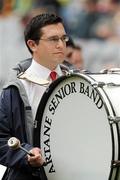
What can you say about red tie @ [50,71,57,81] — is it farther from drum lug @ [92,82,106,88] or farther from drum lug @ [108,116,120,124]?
drum lug @ [108,116,120,124]

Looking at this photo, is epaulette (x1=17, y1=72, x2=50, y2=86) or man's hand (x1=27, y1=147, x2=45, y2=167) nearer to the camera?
man's hand (x1=27, y1=147, x2=45, y2=167)

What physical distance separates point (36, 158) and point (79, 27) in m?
5.96

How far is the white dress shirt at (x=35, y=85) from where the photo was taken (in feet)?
12.4

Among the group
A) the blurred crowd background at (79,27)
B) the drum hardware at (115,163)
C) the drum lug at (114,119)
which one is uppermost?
the blurred crowd background at (79,27)

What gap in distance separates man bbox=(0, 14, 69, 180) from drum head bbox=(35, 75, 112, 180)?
0.28 feet

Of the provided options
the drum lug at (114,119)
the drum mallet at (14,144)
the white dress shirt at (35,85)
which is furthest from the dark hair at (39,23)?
the drum lug at (114,119)

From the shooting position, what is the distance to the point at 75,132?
11.7ft

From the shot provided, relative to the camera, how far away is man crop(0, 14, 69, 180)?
12.2 ft

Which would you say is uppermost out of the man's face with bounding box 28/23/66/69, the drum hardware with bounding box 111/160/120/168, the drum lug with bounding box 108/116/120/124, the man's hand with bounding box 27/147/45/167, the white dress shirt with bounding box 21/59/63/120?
the man's face with bounding box 28/23/66/69

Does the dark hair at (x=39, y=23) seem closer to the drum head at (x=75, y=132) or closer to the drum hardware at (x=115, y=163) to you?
→ the drum head at (x=75, y=132)

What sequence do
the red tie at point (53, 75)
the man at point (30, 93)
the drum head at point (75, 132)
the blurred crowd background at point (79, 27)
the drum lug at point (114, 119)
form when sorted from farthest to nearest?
the blurred crowd background at point (79, 27) < the red tie at point (53, 75) < the man at point (30, 93) < the drum head at point (75, 132) < the drum lug at point (114, 119)

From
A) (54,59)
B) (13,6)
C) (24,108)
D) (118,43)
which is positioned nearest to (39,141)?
(24,108)

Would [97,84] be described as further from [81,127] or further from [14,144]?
[14,144]

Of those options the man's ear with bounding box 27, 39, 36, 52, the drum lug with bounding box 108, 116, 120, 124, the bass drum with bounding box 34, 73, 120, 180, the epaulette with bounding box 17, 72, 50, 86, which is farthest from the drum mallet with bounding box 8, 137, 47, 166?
the man's ear with bounding box 27, 39, 36, 52
